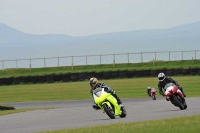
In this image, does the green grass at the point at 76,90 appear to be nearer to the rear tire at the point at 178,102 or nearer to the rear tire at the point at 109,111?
the rear tire at the point at 178,102

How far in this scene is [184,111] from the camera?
1955 cm

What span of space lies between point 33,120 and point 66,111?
308cm

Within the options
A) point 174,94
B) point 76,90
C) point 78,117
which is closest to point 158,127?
point 174,94

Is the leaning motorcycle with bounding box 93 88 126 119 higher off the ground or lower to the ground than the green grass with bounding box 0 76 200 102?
higher

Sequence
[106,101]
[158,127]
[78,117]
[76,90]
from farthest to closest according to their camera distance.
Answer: [76,90], [78,117], [106,101], [158,127]

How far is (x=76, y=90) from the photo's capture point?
4284 centimetres

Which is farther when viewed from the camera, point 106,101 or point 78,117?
point 78,117

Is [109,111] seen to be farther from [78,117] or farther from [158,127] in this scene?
[158,127]

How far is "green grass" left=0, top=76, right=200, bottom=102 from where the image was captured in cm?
3772

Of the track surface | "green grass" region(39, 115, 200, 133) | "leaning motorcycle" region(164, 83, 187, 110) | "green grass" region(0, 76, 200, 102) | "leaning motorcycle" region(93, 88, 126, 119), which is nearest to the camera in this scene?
"green grass" region(39, 115, 200, 133)

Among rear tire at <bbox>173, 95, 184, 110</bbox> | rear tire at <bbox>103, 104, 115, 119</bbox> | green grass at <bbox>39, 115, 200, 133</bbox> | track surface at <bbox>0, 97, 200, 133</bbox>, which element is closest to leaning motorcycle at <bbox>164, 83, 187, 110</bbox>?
rear tire at <bbox>173, 95, 184, 110</bbox>

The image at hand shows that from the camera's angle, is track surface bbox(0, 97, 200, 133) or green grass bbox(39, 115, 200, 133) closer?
green grass bbox(39, 115, 200, 133)

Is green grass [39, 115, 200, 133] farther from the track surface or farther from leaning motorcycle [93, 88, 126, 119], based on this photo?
leaning motorcycle [93, 88, 126, 119]

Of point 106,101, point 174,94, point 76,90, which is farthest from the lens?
point 76,90
